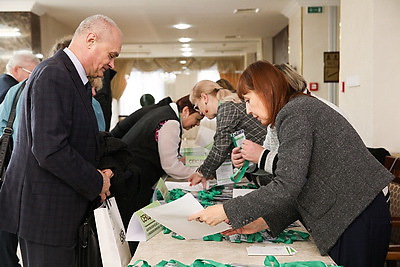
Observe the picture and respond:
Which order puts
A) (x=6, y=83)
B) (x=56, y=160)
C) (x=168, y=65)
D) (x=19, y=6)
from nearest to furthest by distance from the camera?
(x=56, y=160) → (x=6, y=83) → (x=19, y=6) → (x=168, y=65)

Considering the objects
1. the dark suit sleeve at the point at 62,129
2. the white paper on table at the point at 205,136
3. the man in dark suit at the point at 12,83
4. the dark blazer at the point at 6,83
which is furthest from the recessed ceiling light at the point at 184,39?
the dark suit sleeve at the point at 62,129

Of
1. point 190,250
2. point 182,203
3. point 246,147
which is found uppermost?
point 246,147

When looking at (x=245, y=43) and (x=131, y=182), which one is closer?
(x=131, y=182)

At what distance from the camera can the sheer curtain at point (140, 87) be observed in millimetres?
10281

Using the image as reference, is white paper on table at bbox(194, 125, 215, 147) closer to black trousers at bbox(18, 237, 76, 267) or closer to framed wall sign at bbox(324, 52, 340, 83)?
black trousers at bbox(18, 237, 76, 267)

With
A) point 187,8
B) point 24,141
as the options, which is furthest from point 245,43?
point 24,141

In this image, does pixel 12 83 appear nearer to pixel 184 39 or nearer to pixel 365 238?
pixel 365 238

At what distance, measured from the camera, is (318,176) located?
4.39 ft

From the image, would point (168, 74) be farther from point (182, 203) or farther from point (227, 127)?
point (182, 203)

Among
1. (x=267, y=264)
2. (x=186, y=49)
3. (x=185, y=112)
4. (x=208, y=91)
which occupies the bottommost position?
(x=267, y=264)

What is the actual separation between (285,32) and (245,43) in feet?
6.21

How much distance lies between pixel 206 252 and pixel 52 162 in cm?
60

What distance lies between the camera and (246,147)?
5.77ft

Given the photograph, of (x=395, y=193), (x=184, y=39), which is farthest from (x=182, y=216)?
(x=184, y=39)
